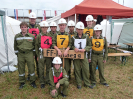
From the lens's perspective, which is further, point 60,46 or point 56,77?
point 60,46

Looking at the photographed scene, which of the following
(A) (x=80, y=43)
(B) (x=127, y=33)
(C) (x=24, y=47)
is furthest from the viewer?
(B) (x=127, y=33)

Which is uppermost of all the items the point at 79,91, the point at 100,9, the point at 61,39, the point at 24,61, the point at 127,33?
the point at 100,9

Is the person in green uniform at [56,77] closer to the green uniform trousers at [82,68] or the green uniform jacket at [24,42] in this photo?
the green uniform trousers at [82,68]

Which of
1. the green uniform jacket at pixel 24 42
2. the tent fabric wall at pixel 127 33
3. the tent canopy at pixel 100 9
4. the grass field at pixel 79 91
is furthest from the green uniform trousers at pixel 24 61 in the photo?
the tent fabric wall at pixel 127 33

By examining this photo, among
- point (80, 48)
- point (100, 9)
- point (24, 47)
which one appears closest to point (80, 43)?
point (80, 48)

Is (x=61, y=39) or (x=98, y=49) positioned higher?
(x=61, y=39)

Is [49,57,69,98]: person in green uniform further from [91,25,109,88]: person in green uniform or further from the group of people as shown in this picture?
[91,25,109,88]: person in green uniform

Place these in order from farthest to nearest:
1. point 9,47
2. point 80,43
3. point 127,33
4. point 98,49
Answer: point 127,33, point 9,47, point 98,49, point 80,43

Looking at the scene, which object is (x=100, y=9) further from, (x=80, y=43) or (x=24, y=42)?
(x=24, y=42)

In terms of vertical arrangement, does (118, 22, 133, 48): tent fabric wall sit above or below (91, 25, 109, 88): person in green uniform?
above

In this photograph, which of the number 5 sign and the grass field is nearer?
the grass field

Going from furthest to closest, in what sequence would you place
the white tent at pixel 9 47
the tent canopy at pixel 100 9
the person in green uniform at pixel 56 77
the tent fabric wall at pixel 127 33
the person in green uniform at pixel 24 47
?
the tent fabric wall at pixel 127 33 → the tent canopy at pixel 100 9 → the white tent at pixel 9 47 → the person in green uniform at pixel 24 47 → the person in green uniform at pixel 56 77

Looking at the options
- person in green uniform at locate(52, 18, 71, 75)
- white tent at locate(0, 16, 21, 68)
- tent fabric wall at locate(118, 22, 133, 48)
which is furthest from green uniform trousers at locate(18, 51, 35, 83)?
tent fabric wall at locate(118, 22, 133, 48)

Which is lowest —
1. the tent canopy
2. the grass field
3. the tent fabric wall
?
the grass field
